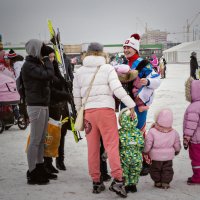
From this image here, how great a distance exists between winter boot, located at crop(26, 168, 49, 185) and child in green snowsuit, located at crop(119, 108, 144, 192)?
3.50 feet

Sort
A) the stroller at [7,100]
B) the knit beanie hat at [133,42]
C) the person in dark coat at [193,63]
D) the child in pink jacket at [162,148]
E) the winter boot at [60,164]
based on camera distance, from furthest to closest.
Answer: the person in dark coat at [193,63] → the stroller at [7,100] → the winter boot at [60,164] → the knit beanie hat at [133,42] → the child in pink jacket at [162,148]

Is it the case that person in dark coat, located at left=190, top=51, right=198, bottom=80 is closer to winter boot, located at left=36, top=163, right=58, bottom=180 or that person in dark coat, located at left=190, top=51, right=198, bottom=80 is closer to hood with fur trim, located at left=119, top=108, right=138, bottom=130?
winter boot, located at left=36, top=163, right=58, bottom=180

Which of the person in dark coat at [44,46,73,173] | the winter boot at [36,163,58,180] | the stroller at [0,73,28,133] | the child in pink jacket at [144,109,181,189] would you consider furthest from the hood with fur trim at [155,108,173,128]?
the stroller at [0,73,28,133]

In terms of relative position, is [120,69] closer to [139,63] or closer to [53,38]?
[139,63]

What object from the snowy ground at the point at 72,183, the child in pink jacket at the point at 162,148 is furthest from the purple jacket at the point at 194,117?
the snowy ground at the point at 72,183

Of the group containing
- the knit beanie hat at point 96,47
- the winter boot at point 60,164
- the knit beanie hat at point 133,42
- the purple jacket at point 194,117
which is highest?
the knit beanie hat at point 133,42

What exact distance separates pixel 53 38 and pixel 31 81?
1.14 metres

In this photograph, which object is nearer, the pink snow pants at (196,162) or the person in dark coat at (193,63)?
the pink snow pants at (196,162)

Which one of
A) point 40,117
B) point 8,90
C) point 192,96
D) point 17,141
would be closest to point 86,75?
point 40,117

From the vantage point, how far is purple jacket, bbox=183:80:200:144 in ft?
13.6

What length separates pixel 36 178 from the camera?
14.4 feet

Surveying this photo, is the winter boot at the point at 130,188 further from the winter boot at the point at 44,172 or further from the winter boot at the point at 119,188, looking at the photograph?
the winter boot at the point at 44,172

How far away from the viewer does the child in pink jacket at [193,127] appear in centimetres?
414

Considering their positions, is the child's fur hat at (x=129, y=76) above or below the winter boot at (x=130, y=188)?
above
